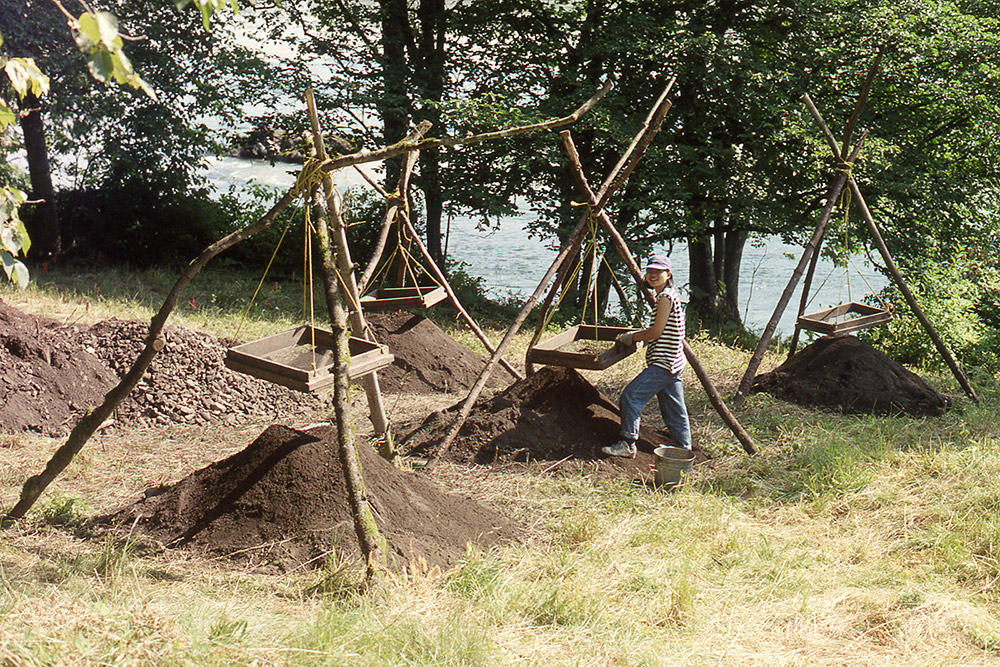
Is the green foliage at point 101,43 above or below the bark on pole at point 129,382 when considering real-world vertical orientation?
above

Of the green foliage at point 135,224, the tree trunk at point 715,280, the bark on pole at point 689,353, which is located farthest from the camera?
the green foliage at point 135,224

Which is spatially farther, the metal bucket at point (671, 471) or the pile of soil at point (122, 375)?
the pile of soil at point (122, 375)

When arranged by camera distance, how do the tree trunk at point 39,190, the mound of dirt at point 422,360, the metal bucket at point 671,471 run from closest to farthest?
the metal bucket at point 671,471
the mound of dirt at point 422,360
the tree trunk at point 39,190

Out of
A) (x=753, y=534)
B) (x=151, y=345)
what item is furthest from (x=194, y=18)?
(x=753, y=534)

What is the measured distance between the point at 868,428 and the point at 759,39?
768 cm

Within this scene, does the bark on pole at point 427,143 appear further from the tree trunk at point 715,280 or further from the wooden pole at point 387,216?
the tree trunk at point 715,280

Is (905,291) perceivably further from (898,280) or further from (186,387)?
(186,387)

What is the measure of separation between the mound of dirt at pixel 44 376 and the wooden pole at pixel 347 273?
10.2ft

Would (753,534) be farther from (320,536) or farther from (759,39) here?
(759,39)

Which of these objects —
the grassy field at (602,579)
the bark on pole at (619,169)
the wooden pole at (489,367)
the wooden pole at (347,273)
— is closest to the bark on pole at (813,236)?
the grassy field at (602,579)

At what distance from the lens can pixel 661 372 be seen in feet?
22.9

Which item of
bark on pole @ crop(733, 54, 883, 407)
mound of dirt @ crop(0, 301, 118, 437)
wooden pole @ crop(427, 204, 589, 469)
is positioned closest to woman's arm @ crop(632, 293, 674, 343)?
wooden pole @ crop(427, 204, 589, 469)

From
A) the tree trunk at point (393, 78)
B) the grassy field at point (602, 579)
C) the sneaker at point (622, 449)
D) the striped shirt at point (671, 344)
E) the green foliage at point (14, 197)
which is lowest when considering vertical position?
the grassy field at point (602, 579)

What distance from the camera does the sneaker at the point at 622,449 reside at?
23.2 feet
